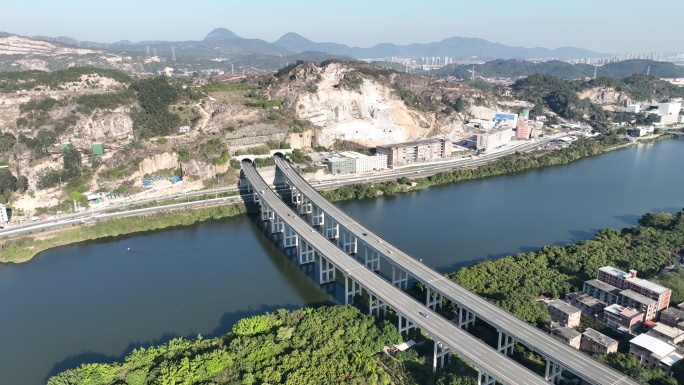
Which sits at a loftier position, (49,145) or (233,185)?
(49,145)

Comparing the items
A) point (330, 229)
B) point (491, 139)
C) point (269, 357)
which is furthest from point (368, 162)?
point (269, 357)

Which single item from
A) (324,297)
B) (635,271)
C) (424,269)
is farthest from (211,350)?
(635,271)

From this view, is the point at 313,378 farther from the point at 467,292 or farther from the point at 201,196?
the point at 201,196

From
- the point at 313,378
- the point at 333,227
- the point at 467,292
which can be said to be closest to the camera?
the point at 313,378

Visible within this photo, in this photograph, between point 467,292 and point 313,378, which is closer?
point 313,378

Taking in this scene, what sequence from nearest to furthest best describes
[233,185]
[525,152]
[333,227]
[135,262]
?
[135,262]
[333,227]
[233,185]
[525,152]

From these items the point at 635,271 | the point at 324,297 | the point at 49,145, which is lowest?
the point at 324,297

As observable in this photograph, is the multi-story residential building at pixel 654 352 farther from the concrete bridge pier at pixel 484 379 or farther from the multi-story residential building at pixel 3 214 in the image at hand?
the multi-story residential building at pixel 3 214

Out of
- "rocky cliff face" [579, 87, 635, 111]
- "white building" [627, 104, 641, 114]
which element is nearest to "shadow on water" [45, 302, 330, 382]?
"white building" [627, 104, 641, 114]
